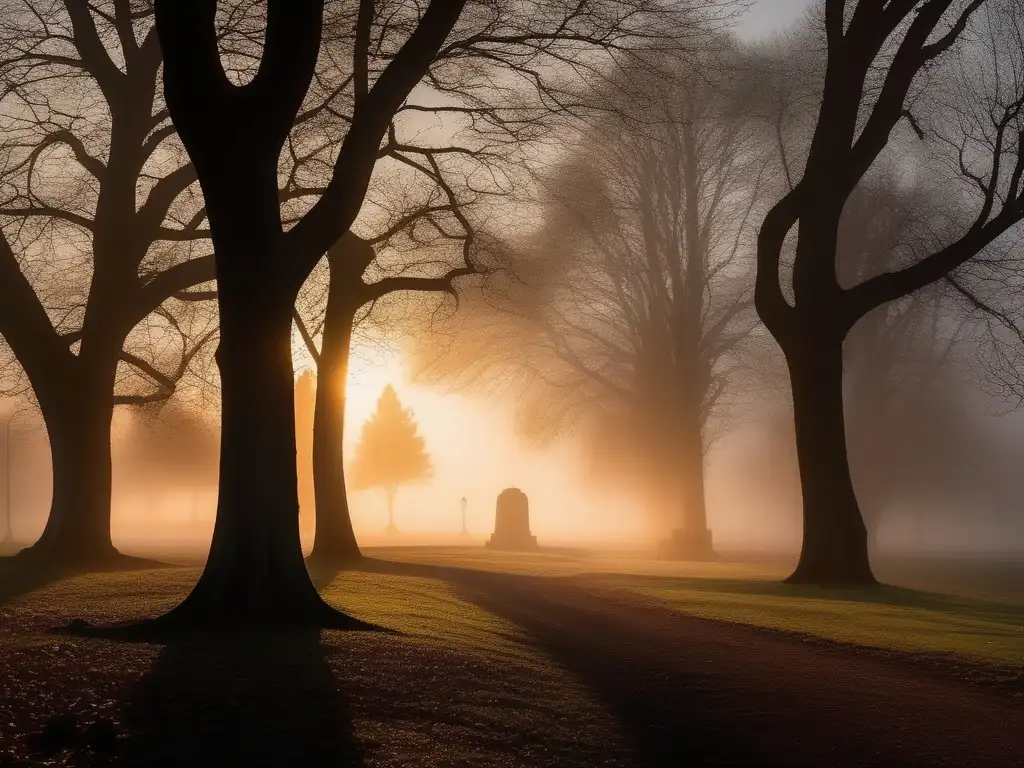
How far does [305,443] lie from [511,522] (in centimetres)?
3037

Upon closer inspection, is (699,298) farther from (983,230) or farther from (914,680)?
(914,680)

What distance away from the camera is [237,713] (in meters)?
5.82

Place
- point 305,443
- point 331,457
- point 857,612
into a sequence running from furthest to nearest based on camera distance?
point 305,443 → point 331,457 → point 857,612

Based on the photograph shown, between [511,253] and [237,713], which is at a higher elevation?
[511,253]

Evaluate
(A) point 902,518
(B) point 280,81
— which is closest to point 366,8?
(B) point 280,81

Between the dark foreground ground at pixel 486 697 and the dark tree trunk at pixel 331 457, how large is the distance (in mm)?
8623

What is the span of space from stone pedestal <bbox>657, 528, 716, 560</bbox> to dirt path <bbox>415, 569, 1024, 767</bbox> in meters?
17.8

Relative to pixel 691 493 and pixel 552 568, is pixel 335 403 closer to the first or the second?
pixel 552 568

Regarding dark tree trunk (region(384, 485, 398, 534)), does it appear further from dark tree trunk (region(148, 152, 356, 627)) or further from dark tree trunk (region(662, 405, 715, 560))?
dark tree trunk (region(148, 152, 356, 627))

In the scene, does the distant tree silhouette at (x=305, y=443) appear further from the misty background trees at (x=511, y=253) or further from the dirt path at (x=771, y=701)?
the dirt path at (x=771, y=701)

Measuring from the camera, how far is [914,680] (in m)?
8.49

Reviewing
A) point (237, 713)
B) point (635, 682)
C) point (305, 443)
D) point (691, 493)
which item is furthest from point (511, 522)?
point (305, 443)

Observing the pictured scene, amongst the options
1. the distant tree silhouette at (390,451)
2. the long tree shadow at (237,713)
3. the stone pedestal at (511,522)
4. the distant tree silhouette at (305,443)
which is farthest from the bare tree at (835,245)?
the distant tree silhouette at (390,451)

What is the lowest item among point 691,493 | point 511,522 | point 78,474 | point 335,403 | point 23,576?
point 23,576
